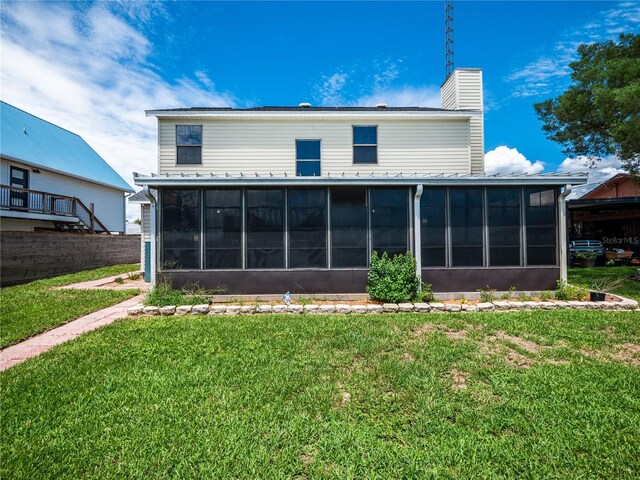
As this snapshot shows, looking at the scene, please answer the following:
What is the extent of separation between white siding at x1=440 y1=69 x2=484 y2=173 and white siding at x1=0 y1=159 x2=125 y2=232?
65.0 feet

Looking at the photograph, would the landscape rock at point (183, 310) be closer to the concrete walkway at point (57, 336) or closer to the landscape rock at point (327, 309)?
the concrete walkway at point (57, 336)

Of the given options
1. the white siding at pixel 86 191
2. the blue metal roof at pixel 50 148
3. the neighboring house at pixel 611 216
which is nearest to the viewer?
the blue metal roof at pixel 50 148

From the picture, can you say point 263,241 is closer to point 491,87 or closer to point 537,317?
point 537,317

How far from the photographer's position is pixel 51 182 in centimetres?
1547

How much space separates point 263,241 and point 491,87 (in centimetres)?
1071

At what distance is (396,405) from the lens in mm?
2990

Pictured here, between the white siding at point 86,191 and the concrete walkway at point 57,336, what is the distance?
12056 mm

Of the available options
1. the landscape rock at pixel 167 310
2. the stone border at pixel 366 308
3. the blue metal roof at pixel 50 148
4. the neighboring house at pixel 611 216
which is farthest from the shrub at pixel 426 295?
the blue metal roof at pixel 50 148

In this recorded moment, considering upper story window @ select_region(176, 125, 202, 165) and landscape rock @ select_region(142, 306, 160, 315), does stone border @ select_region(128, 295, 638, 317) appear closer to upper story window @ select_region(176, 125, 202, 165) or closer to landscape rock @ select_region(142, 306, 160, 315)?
landscape rock @ select_region(142, 306, 160, 315)

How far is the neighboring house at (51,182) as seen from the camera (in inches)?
524

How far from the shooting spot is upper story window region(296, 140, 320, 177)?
10359 millimetres

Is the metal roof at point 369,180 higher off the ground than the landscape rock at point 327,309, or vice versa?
the metal roof at point 369,180

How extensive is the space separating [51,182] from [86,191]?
7.19 ft

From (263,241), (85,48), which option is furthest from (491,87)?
(85,48)
